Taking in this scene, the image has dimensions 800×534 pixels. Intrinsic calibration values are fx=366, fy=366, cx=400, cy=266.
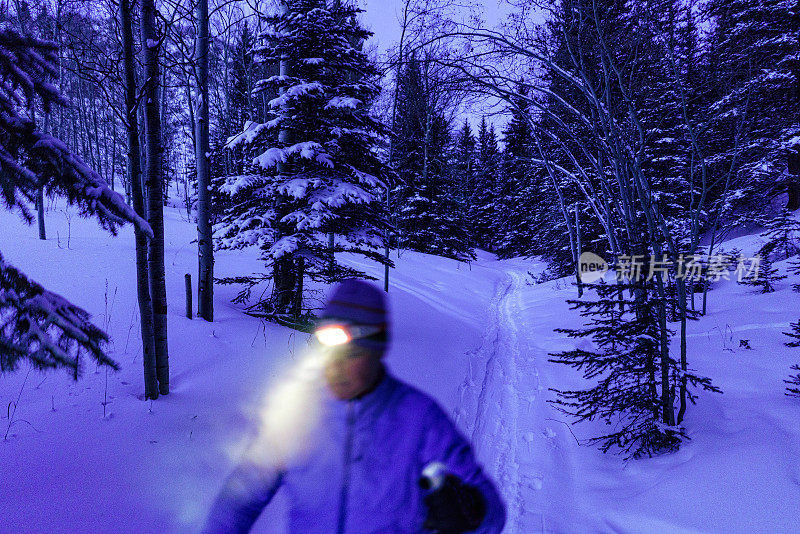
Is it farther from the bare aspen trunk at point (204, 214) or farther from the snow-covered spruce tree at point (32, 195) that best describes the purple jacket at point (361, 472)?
the bare aspen trunk at point (204, 214)

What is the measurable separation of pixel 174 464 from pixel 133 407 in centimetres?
91

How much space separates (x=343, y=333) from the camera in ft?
5.96

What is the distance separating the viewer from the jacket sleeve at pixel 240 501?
1699 mm

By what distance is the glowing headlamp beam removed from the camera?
1810 mm

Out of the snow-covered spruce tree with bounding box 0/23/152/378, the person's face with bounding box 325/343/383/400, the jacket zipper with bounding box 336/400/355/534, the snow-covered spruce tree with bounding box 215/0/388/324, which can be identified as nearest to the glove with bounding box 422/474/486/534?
the jacket zipper with bounding box 336/400/355/534

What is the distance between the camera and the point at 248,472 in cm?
174

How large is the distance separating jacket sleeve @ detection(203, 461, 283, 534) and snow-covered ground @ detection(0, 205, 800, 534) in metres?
1.66

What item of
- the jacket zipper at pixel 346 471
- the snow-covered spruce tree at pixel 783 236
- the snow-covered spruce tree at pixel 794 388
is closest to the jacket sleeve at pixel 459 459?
the jacket zipper at pixel 346 471

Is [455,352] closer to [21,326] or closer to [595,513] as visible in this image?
[595,513]

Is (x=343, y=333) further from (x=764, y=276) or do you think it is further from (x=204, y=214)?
(x=764, y=276)

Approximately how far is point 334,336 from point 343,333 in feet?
0.16

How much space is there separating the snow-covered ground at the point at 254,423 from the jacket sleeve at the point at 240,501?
1.66 meters

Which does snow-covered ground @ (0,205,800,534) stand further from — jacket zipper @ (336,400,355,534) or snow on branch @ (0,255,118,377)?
jacket zipper @ (336,400,355,534)

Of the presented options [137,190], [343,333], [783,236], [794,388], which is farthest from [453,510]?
[783,236]
